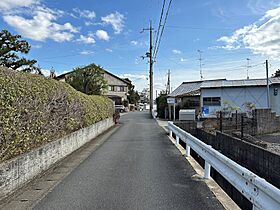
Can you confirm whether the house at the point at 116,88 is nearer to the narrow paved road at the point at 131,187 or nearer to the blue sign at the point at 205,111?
the blue sign at the point at 205,111

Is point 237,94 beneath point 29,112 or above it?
above

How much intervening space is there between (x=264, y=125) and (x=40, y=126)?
16.7 meters

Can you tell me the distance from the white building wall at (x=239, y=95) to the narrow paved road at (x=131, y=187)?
24898mm

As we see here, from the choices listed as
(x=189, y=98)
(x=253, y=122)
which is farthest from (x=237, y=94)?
(x=253, y=122)

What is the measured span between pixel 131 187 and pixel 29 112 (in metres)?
3.06

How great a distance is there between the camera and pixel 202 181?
602cm

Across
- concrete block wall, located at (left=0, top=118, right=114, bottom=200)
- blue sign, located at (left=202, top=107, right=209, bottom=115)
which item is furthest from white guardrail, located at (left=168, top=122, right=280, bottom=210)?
blue sign, located at (left=202, top=107, right=209, bottom=115)

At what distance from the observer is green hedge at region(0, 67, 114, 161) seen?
219 inches

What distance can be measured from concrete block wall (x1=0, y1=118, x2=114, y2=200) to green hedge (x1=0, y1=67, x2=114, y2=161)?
0.22 m

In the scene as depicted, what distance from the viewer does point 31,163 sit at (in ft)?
20.0

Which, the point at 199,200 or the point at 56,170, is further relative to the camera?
the point at 56,170

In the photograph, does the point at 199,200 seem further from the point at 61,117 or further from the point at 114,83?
the point at 114,83

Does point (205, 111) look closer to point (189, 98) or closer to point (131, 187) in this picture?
point (189, 98)

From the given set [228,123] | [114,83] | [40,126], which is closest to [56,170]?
[40,126]
